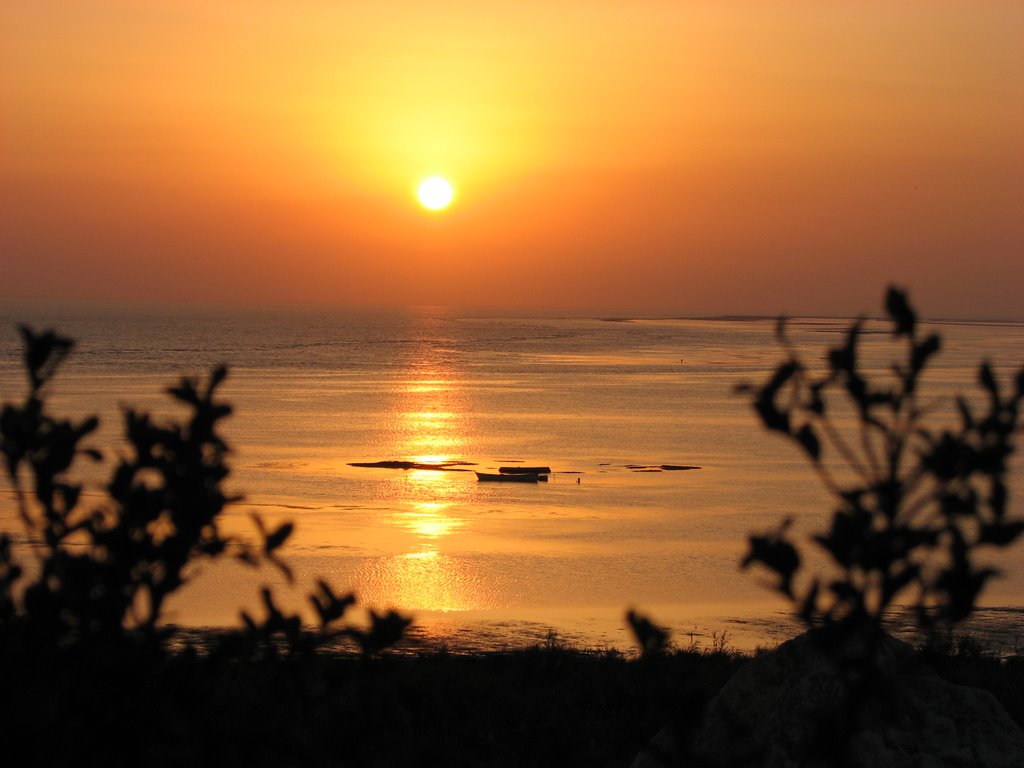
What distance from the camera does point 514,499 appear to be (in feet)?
98.5

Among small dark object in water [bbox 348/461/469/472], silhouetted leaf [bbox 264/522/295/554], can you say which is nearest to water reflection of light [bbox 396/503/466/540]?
small dark object in water [bbox 348/461/469/472]

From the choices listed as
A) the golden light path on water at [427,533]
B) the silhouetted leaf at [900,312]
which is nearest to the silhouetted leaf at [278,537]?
the silhouetted leaf at [900,312]

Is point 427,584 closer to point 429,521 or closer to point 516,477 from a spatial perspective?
point 429,521

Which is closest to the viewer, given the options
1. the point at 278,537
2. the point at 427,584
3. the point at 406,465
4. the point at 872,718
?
the point at 278,537

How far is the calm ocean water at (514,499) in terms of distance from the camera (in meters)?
18.7

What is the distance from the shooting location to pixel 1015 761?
6887mm

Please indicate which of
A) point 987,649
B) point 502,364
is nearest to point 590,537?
point 987,649

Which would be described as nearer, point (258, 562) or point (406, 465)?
point (258, 562)

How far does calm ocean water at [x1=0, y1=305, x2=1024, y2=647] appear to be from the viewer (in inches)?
737

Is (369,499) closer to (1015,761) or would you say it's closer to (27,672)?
(1015,761)

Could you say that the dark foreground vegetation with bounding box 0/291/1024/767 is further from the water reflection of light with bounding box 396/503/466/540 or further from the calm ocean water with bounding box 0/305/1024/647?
the water reflection of light with bounding box 396/503/466/540

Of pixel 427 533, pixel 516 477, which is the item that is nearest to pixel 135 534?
pixel 427 533

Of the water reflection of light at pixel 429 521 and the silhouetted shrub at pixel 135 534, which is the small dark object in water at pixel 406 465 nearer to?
the water reflection of light at pixel 429 521

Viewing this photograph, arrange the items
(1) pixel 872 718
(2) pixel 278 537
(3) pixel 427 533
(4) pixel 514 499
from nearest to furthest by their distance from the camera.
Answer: (2) pixel 278 537
(1) pixel 872 718
(3) pixel 427 533
(4) pixel 514 499
